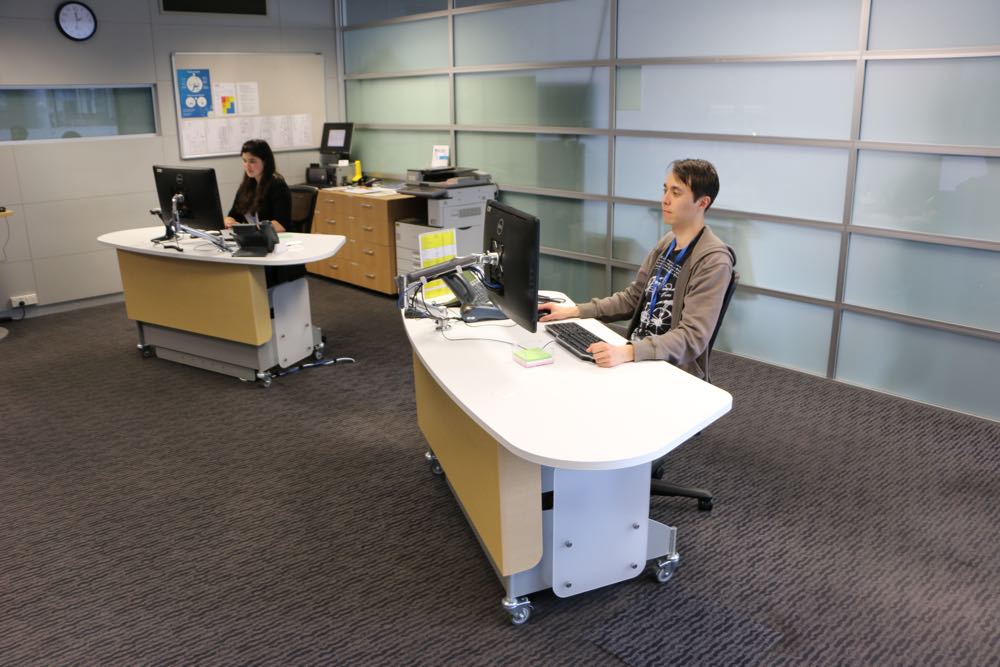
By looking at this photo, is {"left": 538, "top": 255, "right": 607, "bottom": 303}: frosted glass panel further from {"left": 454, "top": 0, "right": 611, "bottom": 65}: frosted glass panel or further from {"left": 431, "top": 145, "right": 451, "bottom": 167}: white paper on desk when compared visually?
A: {"left": 454, "top": 0, "right": 611, "bottom": 65}: frosted glass panel

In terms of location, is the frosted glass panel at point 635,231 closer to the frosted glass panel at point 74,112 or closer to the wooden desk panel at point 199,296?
the wooden desk panel at point 199,296

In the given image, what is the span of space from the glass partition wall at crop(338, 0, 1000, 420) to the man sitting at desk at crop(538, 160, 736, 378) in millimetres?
1779

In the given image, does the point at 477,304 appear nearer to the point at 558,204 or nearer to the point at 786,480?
the point at 786,480

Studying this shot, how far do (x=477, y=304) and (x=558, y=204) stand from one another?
2.85m

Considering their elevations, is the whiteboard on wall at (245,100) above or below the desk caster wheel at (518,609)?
above

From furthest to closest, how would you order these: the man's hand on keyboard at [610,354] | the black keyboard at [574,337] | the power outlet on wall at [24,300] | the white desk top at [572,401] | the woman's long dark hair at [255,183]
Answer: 1. the power outlet on wall at [24,300]
2. the woman's long dark hair at [255,183]
3. the black keyboard at [574,337]
4. the man's hand on keyboard at [610,354]
5. the white desk top at [572,401]

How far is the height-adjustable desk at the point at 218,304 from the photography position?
432 centimetres

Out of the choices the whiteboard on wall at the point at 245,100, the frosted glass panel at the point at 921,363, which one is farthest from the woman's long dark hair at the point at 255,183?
the frosted glass panel at the point at 921,363

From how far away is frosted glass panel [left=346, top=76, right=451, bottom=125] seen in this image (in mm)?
6621

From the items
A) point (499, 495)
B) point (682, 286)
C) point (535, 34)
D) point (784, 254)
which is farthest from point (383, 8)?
point (499, 495)

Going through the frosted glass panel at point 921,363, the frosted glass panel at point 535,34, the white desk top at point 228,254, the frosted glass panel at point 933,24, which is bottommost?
the frosted glass panel at point 921,363

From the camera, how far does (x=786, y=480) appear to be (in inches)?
134

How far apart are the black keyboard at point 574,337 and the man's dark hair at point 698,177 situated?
617mm

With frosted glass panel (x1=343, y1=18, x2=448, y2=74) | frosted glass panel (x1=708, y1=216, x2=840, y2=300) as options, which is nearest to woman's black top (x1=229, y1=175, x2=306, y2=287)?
frosted glass panel (x1=343, y1=18, x2=448, y2=74)
